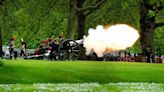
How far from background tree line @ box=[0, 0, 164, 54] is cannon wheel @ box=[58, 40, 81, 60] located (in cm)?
1168

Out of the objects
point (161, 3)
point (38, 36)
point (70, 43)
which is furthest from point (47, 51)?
point (38, 36)

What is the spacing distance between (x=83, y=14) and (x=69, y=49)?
2831 centimetres

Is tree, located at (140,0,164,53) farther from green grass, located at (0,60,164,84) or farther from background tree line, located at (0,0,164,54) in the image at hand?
green grass, located at (0,60,164,84)

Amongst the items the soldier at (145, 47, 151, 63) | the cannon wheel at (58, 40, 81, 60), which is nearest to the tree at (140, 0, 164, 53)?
the soldier at (145, 47, 151, 63)

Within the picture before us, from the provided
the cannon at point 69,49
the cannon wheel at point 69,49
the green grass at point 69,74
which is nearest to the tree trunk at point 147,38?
the cannon at point 69,49

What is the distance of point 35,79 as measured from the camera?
3391cm

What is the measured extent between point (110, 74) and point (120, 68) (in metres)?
3.98

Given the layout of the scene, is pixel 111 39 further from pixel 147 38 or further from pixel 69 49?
pixel 147 38

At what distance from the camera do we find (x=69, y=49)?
46.4 meters

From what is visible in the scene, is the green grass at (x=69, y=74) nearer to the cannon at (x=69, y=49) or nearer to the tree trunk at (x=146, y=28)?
the cannon at (x=69, y=49)

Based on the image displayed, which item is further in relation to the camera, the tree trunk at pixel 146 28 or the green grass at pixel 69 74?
the tree trunk at pixel 146 28

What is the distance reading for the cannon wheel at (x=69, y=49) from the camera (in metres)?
46.2

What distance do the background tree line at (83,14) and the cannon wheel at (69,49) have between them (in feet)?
38.3

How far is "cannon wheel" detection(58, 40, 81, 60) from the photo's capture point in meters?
46.2
